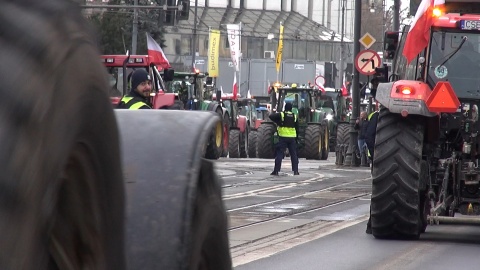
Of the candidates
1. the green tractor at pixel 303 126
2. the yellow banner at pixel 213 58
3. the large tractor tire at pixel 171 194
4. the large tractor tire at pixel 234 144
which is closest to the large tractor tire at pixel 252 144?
the large tractor tire at pixel 234 144

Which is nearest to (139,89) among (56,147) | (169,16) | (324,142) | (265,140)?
(56,147)

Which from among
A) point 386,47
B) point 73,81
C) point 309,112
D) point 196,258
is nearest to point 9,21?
point 73,81

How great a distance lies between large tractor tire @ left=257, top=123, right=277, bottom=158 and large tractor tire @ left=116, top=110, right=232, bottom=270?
33.6 meters

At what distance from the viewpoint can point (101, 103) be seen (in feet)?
8.06

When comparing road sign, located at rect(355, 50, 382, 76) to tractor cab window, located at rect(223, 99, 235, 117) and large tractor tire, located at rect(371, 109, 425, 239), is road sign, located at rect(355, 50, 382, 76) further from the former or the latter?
large tractor tire, located at rect(371, 109, 425, 239)

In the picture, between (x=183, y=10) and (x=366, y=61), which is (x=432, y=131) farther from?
(x=183, y=10)

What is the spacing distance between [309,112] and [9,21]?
1530 inches

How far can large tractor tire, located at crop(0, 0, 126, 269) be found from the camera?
1948mm

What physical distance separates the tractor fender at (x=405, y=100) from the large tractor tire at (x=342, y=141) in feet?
72.3

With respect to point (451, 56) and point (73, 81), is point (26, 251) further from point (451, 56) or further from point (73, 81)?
point (451, 56)

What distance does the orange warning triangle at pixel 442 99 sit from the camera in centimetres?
1230

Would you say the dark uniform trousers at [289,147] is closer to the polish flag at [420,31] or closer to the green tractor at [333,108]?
the polish flag at [420,31]

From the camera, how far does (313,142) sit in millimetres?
38562

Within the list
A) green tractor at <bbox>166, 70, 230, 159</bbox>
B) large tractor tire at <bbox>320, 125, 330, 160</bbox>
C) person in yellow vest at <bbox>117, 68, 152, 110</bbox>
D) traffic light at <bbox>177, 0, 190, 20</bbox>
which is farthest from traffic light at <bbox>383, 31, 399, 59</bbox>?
large tractor tire at <bbox>320, 125, 330, 160</bbox>
